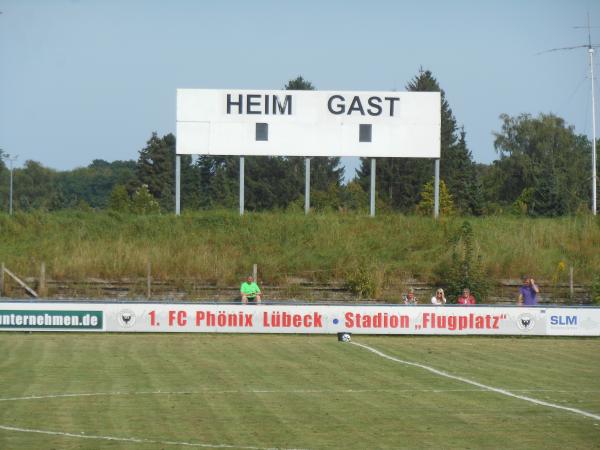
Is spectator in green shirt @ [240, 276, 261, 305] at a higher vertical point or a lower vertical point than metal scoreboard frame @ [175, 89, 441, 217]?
lower

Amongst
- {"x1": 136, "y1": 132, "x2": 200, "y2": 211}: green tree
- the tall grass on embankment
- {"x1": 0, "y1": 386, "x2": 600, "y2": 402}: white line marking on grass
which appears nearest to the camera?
{"x1": 0, "y1": 386, "x2": 600, "y2": 402}: white line marking on grass

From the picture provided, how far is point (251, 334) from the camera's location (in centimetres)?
2950

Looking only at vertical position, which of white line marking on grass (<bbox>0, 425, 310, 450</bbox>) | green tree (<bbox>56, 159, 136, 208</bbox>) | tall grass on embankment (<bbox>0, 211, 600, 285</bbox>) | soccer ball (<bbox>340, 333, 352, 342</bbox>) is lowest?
soccer ball (<bbox>340, 333, 352, 342</bbox>)

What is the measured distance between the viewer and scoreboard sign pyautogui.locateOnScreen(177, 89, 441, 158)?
4428 cm

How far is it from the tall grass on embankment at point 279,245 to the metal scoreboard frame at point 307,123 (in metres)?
1.96

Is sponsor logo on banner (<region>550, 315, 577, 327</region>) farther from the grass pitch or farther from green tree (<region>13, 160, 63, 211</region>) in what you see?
green tree (<region>13, 160, 63, 211</region>)

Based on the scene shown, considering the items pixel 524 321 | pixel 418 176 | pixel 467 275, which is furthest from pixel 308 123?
pixel 418 176

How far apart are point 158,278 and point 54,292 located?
393 cm

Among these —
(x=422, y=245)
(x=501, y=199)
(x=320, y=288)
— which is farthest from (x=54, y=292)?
(x=501, y=199)

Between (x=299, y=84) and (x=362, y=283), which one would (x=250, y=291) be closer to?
(x=362, y=283)

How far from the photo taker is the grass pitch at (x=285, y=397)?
11789 mm

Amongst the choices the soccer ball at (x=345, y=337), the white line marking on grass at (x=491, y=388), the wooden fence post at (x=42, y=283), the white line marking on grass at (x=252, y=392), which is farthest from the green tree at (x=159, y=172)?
the white line marking on grass at (x=252, y=392)

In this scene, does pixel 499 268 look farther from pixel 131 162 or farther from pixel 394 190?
pixel 131 162

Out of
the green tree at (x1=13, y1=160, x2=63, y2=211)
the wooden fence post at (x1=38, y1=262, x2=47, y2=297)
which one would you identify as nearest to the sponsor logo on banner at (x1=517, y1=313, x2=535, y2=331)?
the wooden fence post at (x1=38, y1=262, x2=47, y2=297)
